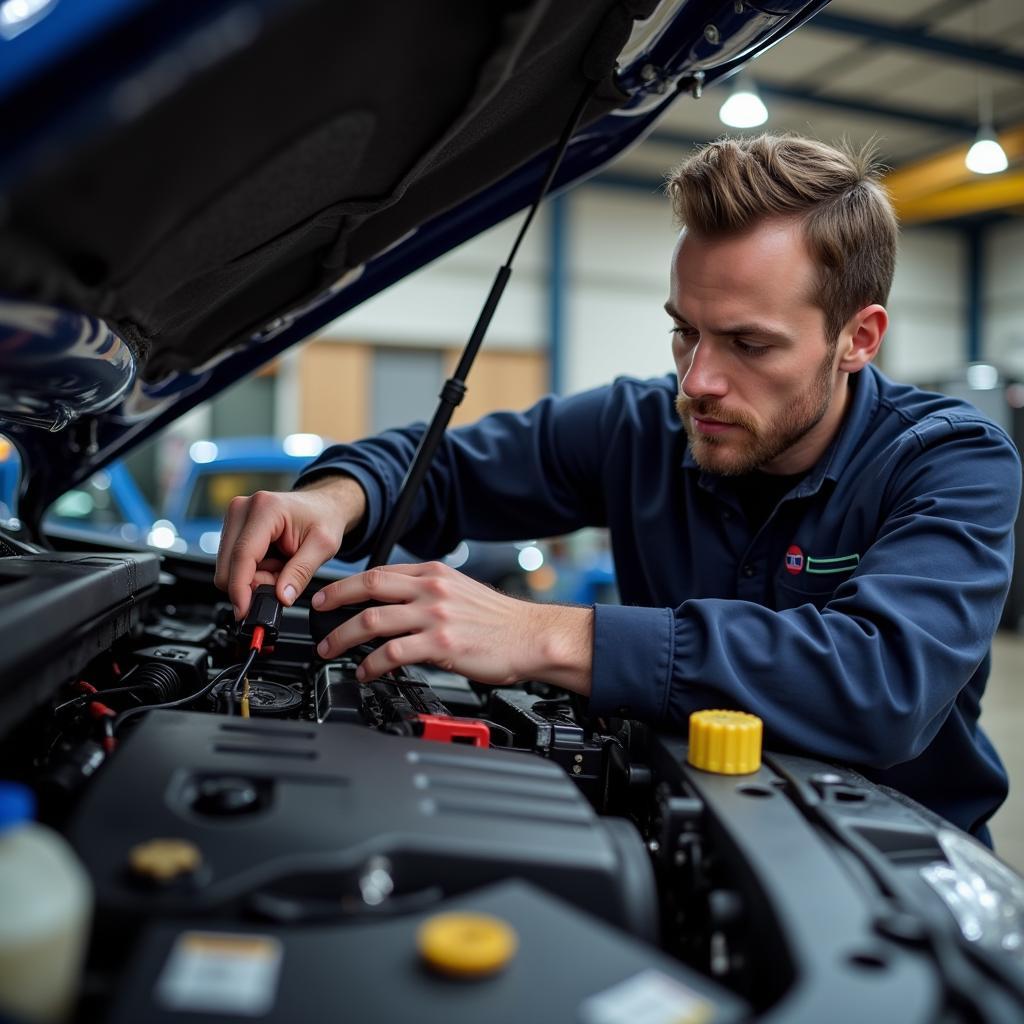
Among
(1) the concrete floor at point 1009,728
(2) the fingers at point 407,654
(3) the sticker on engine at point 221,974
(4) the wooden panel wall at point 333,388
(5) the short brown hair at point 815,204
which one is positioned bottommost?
(1) the concrete floor at point 1009,728

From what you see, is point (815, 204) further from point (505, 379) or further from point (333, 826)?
point (505, 379)

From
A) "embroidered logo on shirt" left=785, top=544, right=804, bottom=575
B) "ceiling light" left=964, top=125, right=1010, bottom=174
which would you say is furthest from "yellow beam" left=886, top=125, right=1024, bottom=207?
"embroidered logo on shirt" left=785, top=544, right=804, bottom=575

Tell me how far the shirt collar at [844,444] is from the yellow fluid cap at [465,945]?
0.84 m

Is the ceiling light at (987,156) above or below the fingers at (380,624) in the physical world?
above

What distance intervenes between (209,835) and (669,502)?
931 mm

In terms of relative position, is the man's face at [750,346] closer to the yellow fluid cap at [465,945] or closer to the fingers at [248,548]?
the fingers at [248,548]

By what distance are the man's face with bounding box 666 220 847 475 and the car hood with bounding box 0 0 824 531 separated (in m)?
0.20

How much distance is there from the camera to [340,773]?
2.02ft

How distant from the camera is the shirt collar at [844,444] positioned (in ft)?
3.90

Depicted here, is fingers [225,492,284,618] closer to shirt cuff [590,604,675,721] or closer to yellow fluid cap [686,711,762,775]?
shirt cuff [590,604,675,721]

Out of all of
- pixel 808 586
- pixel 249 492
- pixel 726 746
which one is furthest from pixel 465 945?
pixel 249 492

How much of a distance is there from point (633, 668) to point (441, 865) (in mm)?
353

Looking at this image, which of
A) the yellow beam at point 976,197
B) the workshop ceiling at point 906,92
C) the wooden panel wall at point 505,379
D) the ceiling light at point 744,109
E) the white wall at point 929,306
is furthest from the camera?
the white wall at point 929,306

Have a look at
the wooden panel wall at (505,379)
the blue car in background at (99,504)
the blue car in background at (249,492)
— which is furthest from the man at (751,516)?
the wooden panel wall at (505,379)
